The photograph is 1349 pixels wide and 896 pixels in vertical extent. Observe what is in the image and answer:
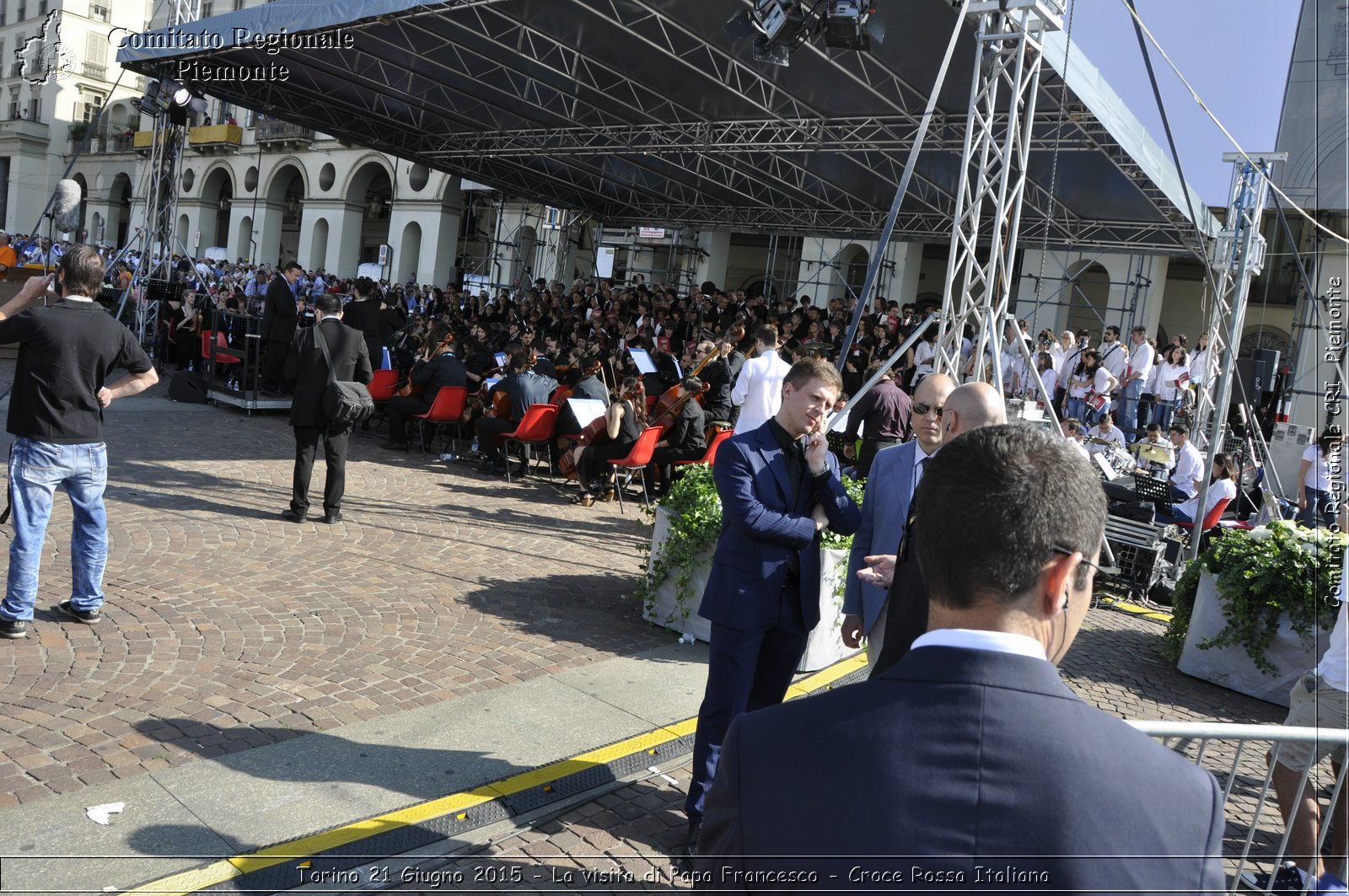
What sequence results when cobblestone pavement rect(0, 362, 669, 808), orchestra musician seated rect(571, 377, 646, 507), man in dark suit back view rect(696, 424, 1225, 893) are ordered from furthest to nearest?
orchestra musician seated rect(571, 377, 646, 507)
cobblestone pavement rect(0, 362, 669, 808)
man in dark suit back view rect(696, 424, 1225, 893)

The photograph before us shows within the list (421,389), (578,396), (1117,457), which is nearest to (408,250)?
(421,389)

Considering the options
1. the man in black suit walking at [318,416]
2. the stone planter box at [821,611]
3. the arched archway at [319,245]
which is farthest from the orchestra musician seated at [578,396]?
the arched archway at [319,245]

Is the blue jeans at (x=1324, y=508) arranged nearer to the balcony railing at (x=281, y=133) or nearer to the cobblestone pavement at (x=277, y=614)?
the cobblestone pavement at (x=277, y=614)

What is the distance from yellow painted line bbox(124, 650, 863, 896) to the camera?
10.2 ft

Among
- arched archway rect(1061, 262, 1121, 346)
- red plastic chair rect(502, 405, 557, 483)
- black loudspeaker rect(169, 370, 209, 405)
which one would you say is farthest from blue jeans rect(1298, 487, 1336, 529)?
arched archway rect(1061, 262, 1121, 346)

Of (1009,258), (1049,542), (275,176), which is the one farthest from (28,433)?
(275,176)

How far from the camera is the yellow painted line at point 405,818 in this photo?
122 inches

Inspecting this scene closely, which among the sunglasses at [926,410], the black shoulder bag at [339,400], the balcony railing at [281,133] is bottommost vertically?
the black shoulder bag at [339,400]

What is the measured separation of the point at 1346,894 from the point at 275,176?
46.8 meters

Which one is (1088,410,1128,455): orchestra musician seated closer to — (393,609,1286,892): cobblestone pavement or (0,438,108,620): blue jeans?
(393,609,1286,892): cobblestone pavement

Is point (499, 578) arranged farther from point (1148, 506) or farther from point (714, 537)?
point (1148, 506)

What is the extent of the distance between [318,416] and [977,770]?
7.76 m

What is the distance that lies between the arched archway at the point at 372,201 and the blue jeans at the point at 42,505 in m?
33.2

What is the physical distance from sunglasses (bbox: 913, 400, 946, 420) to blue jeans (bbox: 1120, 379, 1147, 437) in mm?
14594
